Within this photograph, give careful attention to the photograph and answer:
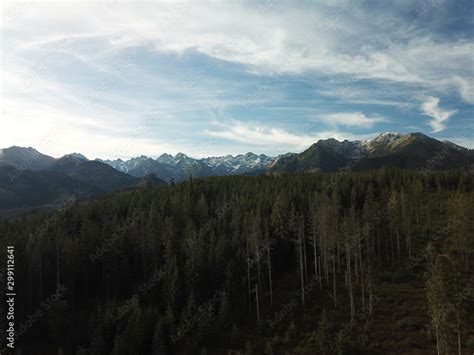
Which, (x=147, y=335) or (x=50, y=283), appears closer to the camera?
(x=147, y=335)

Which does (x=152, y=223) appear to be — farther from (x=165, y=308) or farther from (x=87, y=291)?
(x=165, y=308)

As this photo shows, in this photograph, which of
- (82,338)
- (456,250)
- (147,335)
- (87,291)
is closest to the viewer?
(147,335)

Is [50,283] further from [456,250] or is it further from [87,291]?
[456,250]

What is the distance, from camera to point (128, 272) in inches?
3226

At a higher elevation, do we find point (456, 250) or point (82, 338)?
point (456, 250)

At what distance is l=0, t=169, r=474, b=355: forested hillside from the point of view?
5469cm

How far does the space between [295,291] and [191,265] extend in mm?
22090

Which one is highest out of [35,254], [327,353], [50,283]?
[35,254]

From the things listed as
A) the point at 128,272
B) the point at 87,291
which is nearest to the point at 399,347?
the point at 128,272

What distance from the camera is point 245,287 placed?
2975 inches

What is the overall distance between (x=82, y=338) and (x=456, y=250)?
81517mm

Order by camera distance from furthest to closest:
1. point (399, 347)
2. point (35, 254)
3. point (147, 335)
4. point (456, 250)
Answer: point (456, 250) < point (35, 254) < point (147, 335) < point (399, 347)

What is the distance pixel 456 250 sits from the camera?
87375mm

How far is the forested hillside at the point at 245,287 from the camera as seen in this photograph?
179 feet
